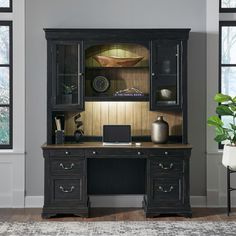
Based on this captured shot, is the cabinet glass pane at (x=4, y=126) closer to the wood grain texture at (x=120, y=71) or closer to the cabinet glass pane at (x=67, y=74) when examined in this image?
the cabinet glass pane at (x=67, y=74)

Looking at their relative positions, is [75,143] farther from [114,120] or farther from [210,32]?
[210,32]

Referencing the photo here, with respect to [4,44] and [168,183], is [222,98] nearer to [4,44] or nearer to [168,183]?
[168,183]

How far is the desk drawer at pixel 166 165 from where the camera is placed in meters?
5.69

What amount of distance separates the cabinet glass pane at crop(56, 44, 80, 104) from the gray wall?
360 mm

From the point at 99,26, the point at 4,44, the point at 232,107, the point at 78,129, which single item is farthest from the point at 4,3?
the point at 232,107

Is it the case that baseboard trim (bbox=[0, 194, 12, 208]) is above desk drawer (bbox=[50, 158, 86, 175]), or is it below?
below

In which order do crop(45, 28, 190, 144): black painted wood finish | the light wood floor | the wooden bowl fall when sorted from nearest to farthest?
the light wood floor → crop(45, 28, 190, 144): black painted wood finish → the wooden bowl

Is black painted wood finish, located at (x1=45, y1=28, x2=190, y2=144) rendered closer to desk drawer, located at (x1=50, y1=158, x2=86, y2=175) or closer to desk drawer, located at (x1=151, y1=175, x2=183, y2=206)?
desk drawer, located at (x1=50, y1=158, x2=86, y2=175)

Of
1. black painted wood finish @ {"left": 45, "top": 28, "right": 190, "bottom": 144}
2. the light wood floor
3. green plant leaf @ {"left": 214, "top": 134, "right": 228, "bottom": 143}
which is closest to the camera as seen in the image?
the light wood floor

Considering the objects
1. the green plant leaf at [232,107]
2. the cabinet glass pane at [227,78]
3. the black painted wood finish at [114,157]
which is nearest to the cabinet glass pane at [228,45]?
the cabinet glass pane at [227,78]

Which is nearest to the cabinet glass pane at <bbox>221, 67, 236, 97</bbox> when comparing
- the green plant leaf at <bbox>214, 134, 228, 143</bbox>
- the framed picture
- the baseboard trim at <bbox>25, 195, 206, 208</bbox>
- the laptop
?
the green plant leaf at <bbox>214, 134, 228, 143</bbox>

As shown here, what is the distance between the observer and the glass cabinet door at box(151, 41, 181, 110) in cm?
588

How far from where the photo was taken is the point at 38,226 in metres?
5.29

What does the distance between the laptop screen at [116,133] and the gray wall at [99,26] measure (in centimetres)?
76
